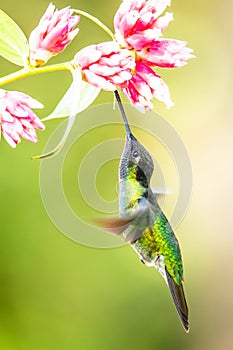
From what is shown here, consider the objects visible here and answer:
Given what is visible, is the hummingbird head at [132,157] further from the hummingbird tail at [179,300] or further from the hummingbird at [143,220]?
the hummingbird tail at [179,300]

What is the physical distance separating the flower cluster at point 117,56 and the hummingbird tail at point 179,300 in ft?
0.87

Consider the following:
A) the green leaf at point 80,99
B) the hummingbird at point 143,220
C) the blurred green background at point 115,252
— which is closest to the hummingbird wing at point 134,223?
the hummingbird at point 143,220

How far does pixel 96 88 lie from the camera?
723 mm

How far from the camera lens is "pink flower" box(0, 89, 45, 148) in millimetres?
698

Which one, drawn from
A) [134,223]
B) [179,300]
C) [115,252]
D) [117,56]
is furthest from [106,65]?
[115,252]

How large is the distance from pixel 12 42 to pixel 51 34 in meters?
0.05

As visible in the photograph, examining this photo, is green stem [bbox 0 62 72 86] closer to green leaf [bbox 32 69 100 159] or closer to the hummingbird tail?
green leaf [bbox 32 69 100 159]

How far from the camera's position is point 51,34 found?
0.71 meters

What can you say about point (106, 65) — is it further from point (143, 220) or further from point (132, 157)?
point (143, 220)

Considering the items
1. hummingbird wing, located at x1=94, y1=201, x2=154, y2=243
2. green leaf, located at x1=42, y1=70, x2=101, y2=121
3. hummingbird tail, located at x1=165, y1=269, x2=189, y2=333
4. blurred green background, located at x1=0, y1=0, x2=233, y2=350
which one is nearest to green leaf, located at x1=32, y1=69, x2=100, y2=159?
green leaf, located at x1=42, y1=70, x2=101, y2=121

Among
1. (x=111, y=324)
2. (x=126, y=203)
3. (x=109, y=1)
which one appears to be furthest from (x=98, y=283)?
(x=126, y=203)

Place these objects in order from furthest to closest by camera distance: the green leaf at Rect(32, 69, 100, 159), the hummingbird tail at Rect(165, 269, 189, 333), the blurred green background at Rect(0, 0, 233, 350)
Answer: the blurred green background at Rect(0, 0, 233, 350), the hummingbird tail at Rect(165, 269, 189, 333), the green leaf at Rect(32, 69, 100, 159)

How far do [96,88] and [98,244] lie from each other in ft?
0.55

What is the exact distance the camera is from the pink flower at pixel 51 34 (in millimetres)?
707
